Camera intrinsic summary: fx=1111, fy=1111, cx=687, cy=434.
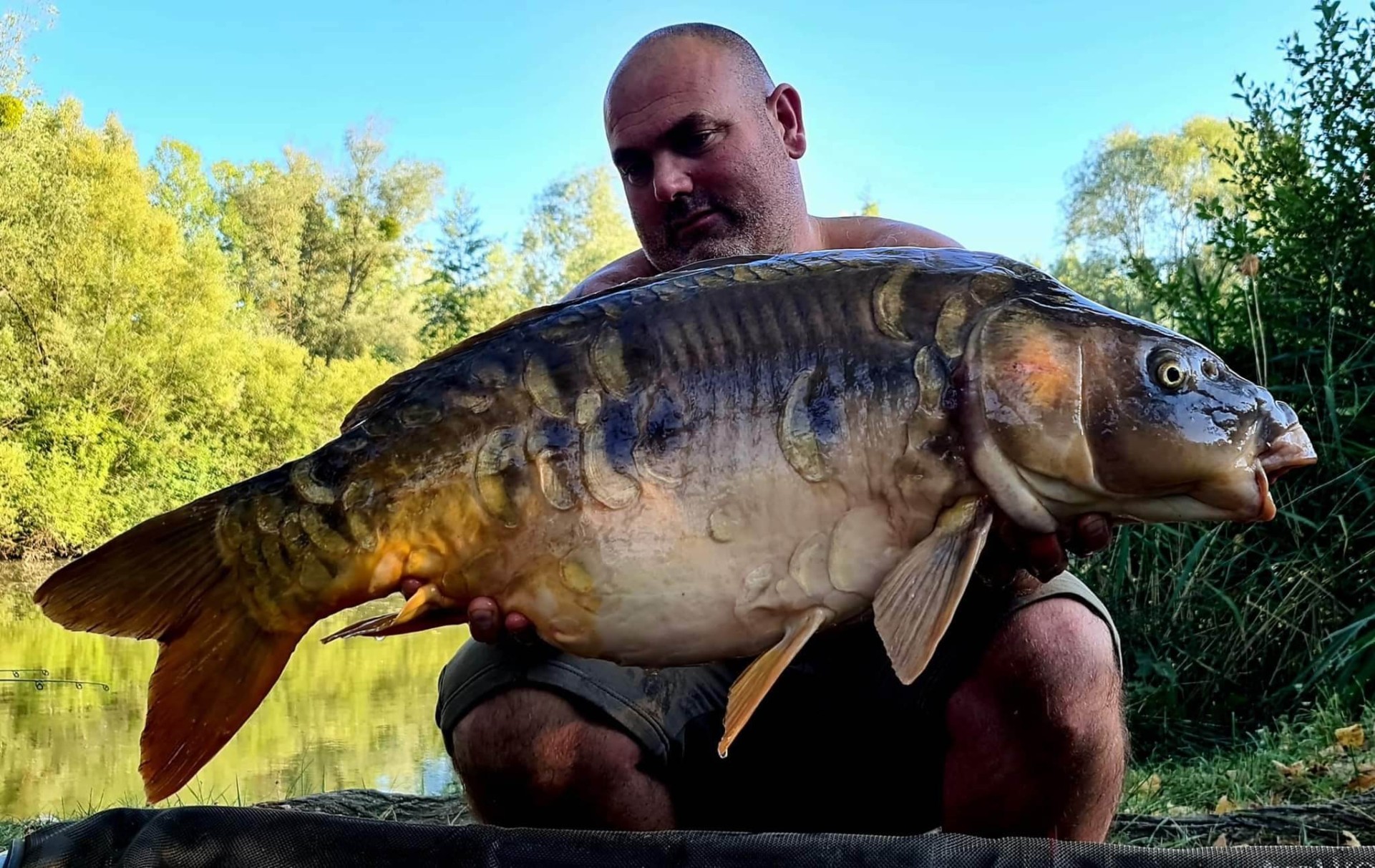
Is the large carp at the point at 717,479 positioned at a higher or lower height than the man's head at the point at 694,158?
lower

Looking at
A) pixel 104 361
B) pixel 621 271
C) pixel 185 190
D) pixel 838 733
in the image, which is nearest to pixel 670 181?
pixel 621 271

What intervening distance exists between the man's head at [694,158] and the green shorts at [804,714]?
0.79 m

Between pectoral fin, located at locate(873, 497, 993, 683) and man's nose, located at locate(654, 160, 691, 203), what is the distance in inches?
40.8

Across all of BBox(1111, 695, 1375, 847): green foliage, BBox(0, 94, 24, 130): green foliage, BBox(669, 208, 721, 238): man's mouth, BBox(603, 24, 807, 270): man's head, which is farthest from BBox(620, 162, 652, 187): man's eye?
BBox(0, 94, 24, 130): green foliage

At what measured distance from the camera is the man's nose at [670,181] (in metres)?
1.93

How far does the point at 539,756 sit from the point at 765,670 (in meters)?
0.53

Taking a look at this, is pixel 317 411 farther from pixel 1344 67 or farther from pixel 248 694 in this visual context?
→ pixel 248 694

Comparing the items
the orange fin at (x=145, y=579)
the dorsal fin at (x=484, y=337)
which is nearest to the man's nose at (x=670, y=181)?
the dorsal fin at (x=484, y=337)

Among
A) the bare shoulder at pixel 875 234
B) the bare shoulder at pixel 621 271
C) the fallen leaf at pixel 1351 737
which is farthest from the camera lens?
the fallen leaf at pixel 1351 737

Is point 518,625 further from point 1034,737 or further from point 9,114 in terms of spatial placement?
point 9,114

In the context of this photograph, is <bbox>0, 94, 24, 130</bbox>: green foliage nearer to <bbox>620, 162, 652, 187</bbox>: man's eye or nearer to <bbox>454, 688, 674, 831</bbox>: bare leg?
<bbox>620, 162, 652, 187</bbox>: man's eye

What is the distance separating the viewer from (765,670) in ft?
3.43

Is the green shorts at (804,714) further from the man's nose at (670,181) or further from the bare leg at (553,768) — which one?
the man's nose at (670,181)

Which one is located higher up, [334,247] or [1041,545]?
[334,247]
